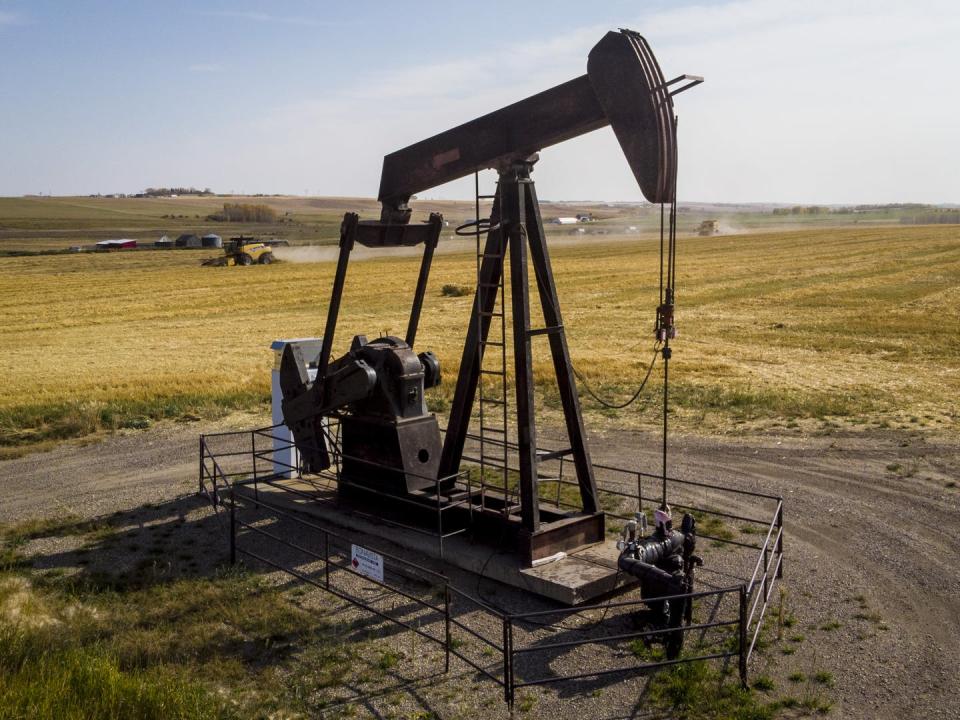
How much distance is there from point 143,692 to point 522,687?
116 inches

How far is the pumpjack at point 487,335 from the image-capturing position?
336 inches

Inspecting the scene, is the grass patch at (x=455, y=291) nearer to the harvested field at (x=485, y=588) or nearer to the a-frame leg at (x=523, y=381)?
the harvested field at (x=485, y=588)

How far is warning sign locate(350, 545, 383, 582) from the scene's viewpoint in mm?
8492

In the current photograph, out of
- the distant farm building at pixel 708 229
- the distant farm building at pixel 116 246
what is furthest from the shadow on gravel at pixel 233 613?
the distant farm building at pixel 708 229

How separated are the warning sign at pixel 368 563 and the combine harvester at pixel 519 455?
0.02 meters

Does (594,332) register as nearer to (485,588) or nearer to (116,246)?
(485,588)

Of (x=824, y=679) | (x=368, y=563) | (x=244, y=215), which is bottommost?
(x=824, y=679)

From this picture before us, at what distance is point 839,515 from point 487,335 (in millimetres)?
5282

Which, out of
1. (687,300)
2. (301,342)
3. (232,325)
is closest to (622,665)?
(301,342)

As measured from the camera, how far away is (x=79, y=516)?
1260 centimetres

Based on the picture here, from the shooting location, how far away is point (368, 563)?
28.1ft

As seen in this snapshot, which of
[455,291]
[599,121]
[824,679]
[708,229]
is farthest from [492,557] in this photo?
[708,229]

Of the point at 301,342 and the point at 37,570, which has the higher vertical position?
the point at 301,342

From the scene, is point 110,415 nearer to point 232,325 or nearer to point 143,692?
point 143,692
